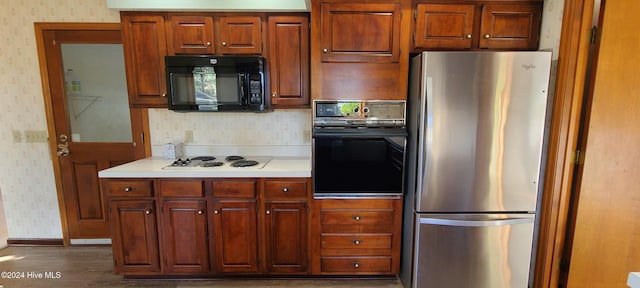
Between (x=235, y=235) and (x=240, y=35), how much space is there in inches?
61.0

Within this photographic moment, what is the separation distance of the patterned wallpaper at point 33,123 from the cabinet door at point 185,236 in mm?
748

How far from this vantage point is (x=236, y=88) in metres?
2.29

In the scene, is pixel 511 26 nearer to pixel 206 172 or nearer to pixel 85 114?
pixel 206 172

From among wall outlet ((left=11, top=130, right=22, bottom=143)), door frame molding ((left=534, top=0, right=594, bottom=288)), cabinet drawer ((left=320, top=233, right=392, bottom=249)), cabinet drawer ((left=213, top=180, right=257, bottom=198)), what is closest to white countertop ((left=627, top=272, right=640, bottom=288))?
door frame molding ((left=534, top=0, right=594, bottom=288))

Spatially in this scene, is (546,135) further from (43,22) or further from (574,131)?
(43,22)

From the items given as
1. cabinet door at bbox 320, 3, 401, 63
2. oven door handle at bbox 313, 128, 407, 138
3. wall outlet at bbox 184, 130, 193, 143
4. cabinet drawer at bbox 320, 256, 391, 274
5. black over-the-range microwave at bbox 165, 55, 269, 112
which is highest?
cabinet door at bbox 320, 3, 401, 63

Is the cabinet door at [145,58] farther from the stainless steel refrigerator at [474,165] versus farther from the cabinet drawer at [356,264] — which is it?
the stainless steel refrigerator at [474,165]

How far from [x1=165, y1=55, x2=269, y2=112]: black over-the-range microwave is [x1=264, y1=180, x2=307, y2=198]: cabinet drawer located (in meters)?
0.61

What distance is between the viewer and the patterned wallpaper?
2.51 m

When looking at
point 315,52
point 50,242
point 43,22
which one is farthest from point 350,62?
point 50,242

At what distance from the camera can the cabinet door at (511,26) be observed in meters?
2.03

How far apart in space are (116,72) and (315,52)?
6.26ft

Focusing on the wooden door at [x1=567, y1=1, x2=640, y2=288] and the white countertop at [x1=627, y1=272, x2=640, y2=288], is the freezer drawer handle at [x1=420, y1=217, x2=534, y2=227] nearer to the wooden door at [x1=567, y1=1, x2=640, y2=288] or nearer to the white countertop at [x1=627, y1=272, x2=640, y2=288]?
the wooden door at [x1=567, y1=1, x2=640, y2=288]

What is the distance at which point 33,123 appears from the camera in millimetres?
2664
